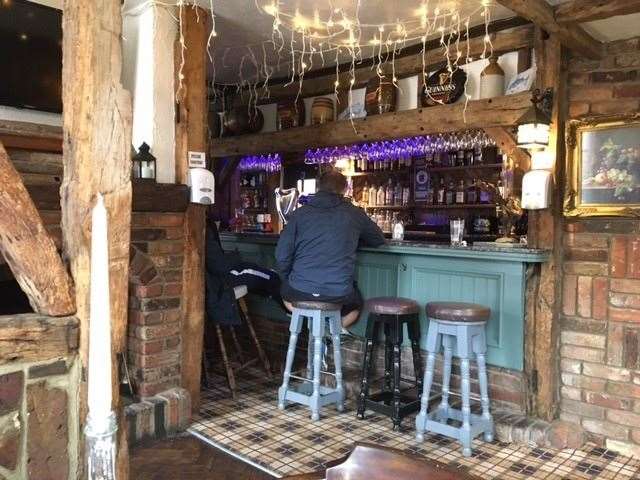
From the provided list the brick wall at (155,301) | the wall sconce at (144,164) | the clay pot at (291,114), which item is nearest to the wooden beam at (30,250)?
the brick wall at (155,301)

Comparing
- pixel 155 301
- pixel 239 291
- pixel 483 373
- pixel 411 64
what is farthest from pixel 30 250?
pixel 411 64

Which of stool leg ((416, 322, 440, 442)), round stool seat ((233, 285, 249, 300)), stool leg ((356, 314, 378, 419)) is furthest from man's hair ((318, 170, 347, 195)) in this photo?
stool leg ((416, 322, 440, 442))

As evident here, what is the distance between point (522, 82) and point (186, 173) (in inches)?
84.2

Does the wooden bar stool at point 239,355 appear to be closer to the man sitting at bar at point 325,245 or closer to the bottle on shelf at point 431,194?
the man sitting at bar at point 325,245

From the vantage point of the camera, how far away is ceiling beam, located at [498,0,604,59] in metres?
2.80

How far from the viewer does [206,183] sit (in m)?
3.47

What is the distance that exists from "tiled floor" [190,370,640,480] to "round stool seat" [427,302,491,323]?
710 millimetres

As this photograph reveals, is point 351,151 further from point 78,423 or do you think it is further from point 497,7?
point 78,423

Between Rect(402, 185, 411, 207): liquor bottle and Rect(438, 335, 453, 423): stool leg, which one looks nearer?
Rect(438, 335, 453, 423): stool leg

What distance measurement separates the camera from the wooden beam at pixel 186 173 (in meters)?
3.48

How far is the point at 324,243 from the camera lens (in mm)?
3674

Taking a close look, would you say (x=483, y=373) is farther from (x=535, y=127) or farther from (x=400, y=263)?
(x=535, y=127)

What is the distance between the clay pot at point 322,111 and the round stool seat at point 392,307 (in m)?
1.97

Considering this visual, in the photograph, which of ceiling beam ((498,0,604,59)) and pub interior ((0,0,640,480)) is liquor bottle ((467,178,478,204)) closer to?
pub interior ((0,0,640,480))
